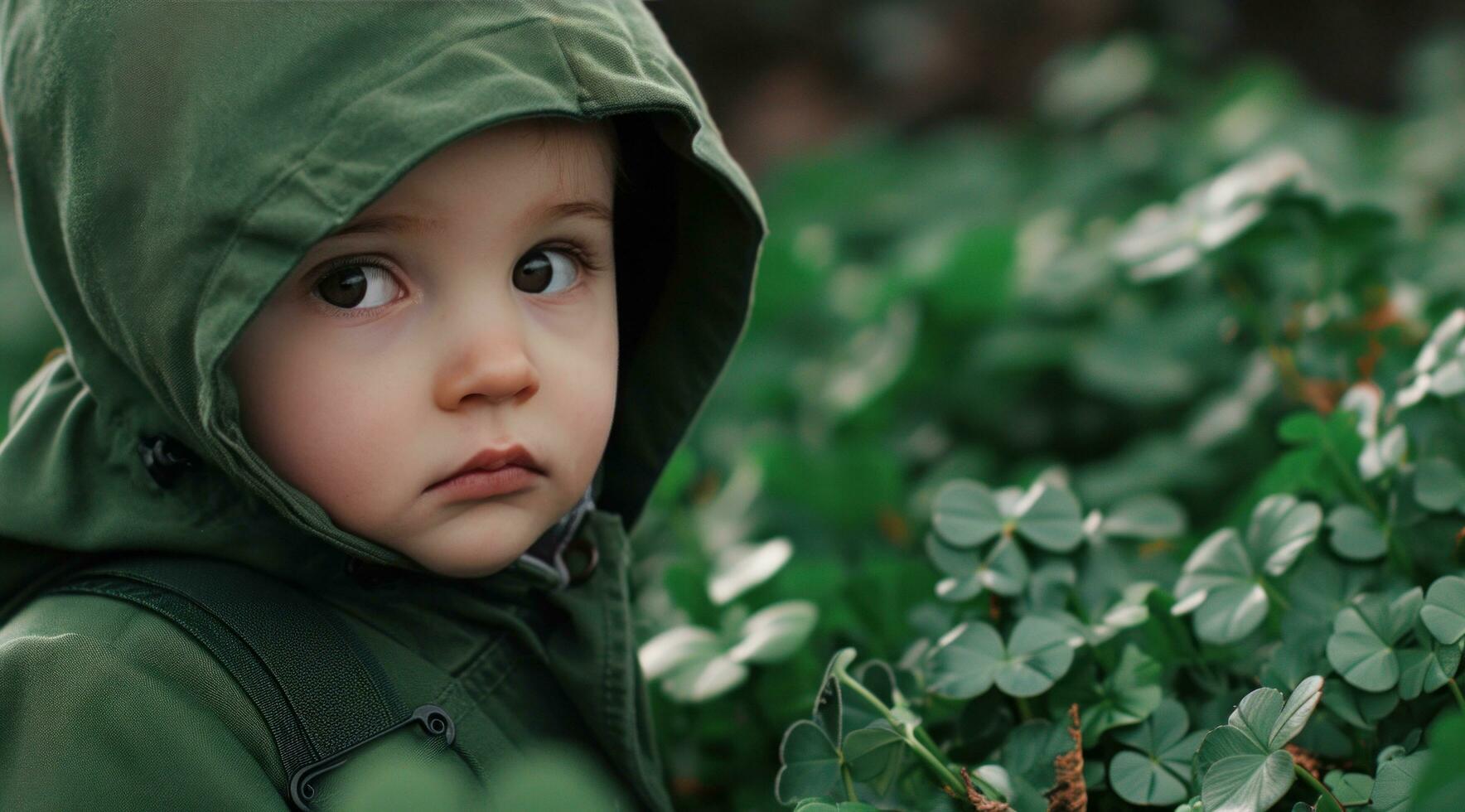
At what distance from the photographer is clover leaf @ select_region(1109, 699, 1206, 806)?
3.98ft

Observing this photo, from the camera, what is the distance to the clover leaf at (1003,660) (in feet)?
4.21

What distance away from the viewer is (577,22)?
1.18 m

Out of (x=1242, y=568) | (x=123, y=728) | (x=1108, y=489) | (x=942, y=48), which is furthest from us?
(x=942, y=48)

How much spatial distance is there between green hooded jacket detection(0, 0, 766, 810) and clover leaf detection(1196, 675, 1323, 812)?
548mm

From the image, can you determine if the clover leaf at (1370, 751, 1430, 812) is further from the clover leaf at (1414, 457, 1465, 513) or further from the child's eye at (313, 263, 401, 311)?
the child's eye at (313, 263, 401, 311)

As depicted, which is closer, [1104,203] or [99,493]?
[99,493]

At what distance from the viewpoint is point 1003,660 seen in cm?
132

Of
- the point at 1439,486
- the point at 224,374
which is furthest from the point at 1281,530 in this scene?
the point at 224,374

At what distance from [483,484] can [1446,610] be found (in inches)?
32.9

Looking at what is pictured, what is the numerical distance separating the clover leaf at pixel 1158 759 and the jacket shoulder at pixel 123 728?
2.39ft

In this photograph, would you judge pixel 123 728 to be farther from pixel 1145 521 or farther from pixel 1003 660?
pixel 1145 521

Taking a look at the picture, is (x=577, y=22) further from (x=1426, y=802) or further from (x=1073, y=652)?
(x=1426, y=802)

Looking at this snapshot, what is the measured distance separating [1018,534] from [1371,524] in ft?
1.16

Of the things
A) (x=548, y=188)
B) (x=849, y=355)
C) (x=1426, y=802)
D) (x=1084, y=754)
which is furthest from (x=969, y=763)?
(x=849, y=355)
